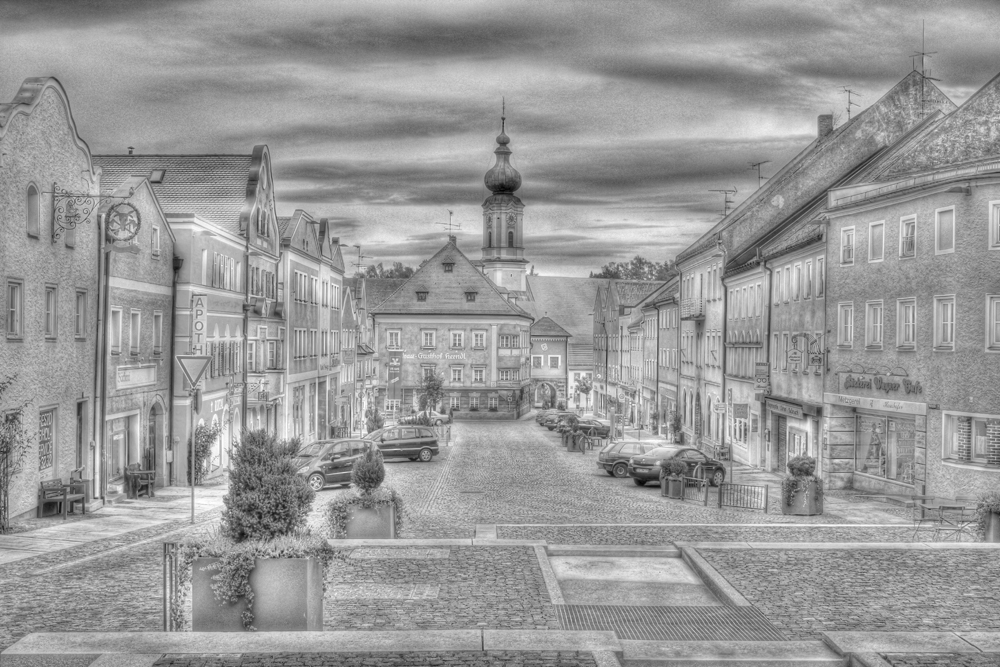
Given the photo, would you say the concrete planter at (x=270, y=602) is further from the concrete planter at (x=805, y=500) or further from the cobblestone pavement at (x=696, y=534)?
the concrete planter at (x=805, y=500)

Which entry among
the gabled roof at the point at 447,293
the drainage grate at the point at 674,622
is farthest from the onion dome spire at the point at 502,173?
the drainage grate at the point at 674,622

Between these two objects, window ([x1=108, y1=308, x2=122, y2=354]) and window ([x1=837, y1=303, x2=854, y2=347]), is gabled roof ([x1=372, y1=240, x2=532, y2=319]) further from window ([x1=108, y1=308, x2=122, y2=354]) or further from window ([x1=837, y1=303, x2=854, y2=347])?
window ([x1=108, y1=308, x2=122, y2=354])

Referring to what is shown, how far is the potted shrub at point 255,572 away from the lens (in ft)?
36.0

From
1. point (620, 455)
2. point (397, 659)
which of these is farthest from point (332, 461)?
point (397, 659)

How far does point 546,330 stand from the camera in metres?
114

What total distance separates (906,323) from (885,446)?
13.1 ft

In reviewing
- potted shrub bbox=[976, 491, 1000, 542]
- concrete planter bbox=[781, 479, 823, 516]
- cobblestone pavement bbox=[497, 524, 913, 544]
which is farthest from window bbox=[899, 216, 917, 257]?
potted shrub bbox=[976, 491, 1000, 542]

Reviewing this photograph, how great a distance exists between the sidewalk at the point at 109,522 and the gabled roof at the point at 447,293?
59.7 m

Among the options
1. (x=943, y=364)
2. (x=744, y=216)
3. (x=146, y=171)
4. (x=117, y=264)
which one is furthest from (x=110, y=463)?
(x=744, y=216)

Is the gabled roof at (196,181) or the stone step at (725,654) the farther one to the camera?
the gabled roof at (196,181)

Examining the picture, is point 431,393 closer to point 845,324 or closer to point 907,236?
point 845,324

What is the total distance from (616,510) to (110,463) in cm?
1334

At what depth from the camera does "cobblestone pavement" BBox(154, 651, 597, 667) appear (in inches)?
401

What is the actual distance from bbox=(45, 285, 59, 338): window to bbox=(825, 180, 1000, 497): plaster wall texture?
22.1 metres
